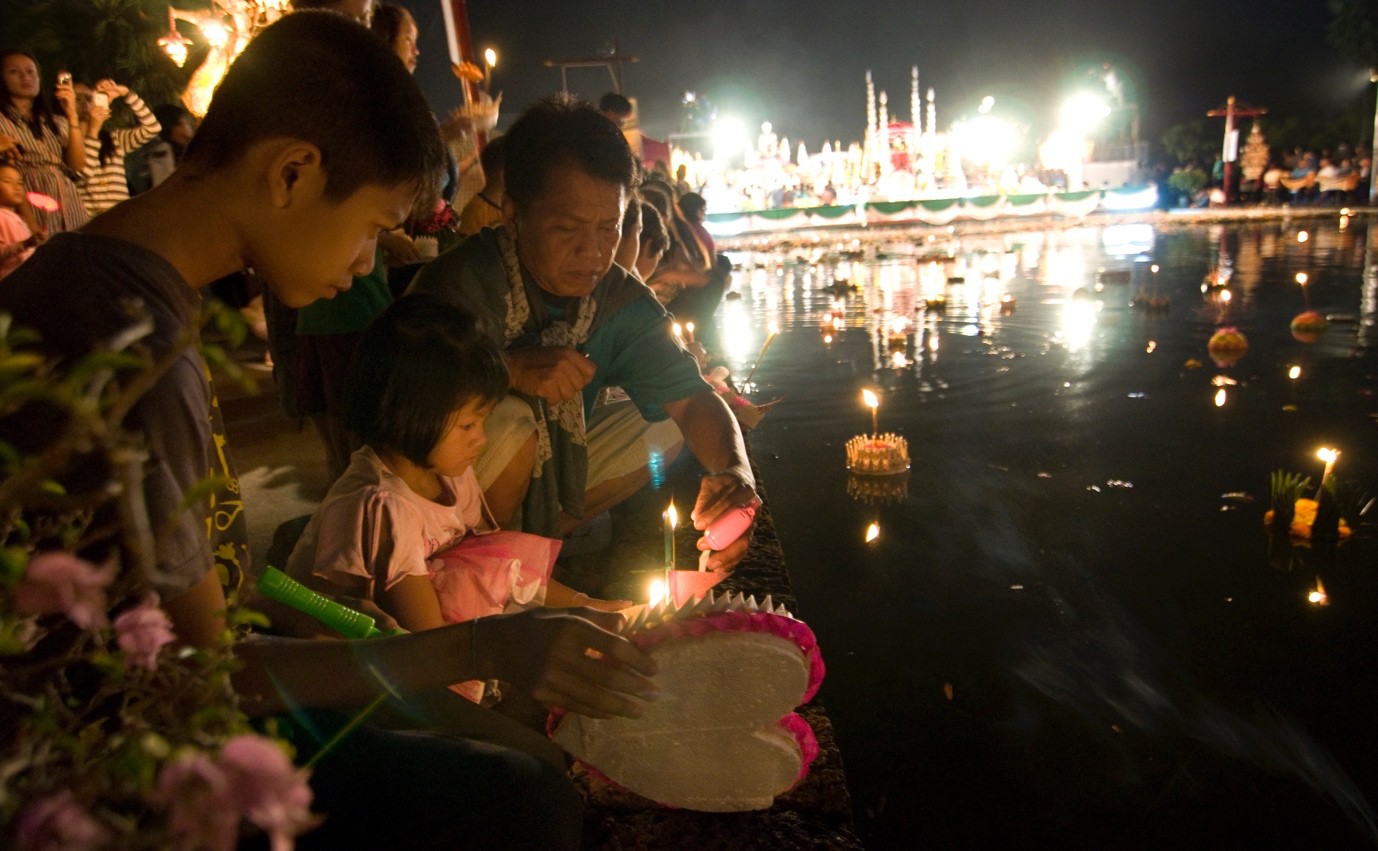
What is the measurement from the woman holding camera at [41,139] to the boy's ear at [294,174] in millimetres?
4403

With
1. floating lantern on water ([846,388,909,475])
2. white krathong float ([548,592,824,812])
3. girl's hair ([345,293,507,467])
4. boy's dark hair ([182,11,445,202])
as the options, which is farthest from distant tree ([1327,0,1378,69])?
boy's dark hair ([182,11,445,202])

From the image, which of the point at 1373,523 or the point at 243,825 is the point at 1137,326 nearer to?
the point at 1373,523

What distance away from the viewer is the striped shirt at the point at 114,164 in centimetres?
568

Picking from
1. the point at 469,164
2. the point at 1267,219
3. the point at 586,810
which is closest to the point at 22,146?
the point at 469,164

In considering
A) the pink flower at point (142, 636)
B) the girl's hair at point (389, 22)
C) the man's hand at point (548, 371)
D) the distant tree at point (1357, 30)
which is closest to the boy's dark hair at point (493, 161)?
the girl's hair at point (389, 22)

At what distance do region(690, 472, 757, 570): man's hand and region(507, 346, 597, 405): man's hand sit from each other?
0.56 meters

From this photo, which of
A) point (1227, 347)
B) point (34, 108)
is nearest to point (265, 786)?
point (34, 108)

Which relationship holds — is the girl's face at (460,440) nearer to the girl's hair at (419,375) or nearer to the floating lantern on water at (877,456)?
the girl's hair at (419,375)

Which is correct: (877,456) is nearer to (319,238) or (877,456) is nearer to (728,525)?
(728,525)

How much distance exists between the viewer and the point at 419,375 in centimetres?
225

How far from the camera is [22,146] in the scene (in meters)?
5.14

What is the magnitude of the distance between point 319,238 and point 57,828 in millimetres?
1070

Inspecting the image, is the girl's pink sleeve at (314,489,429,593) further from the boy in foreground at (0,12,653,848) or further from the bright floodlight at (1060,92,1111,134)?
the bright floodlight at (1060,92,1111,134)

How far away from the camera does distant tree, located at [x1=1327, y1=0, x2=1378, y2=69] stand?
39062 mm
